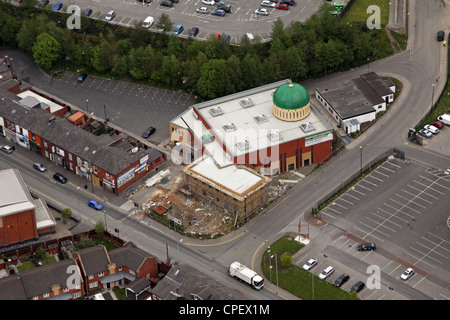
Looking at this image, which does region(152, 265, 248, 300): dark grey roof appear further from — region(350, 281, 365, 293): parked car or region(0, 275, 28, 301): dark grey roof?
region(0, 275, 28, 301): dark grey roof

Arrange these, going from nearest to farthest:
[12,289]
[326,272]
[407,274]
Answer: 1. [12,289]
2. [407,274]
3. [326,272]

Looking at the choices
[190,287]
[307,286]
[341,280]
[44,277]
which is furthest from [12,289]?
[341,280]

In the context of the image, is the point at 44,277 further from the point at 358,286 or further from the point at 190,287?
the point at 358,286

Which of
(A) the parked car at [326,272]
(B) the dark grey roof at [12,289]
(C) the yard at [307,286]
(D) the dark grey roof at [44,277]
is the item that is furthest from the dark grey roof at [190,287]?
(B) the dark grey roof at [12,289]

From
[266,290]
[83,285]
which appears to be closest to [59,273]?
[83,285]

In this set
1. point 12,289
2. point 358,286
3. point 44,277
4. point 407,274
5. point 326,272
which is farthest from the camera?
point 326,272

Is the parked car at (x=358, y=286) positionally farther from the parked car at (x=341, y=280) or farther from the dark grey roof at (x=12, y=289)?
the dark grey roof at (x=12, y=289)
